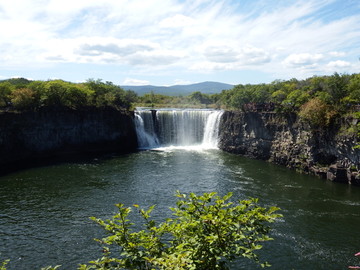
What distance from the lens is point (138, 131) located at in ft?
200

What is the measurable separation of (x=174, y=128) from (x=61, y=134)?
69.7 ft

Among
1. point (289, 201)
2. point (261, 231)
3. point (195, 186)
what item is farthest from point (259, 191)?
point (261, 231)

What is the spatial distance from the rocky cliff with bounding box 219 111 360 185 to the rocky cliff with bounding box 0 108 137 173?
20.0m

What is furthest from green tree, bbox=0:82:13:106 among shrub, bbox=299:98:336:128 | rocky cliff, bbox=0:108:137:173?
shrub, bbox=299:98:336:128

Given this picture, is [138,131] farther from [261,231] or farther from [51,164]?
[261,231]

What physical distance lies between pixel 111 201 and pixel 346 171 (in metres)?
27.2

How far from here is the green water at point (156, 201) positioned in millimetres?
20406

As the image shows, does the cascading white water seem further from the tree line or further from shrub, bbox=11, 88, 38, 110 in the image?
shrub, bbox=11, 88, 38, 110

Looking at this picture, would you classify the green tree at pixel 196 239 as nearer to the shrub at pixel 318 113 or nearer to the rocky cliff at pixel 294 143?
the rocky cliff at pixel 294 143

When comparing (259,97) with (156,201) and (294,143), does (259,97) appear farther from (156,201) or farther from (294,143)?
(156,201)

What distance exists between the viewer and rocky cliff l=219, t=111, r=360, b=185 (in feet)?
119

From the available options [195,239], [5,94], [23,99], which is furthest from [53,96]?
[195,239]

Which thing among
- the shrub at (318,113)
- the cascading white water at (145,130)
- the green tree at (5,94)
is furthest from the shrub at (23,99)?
the shrub at (318,113)

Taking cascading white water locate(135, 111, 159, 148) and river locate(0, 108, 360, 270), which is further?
cascading white water locate(135, 111, 159, 148)
